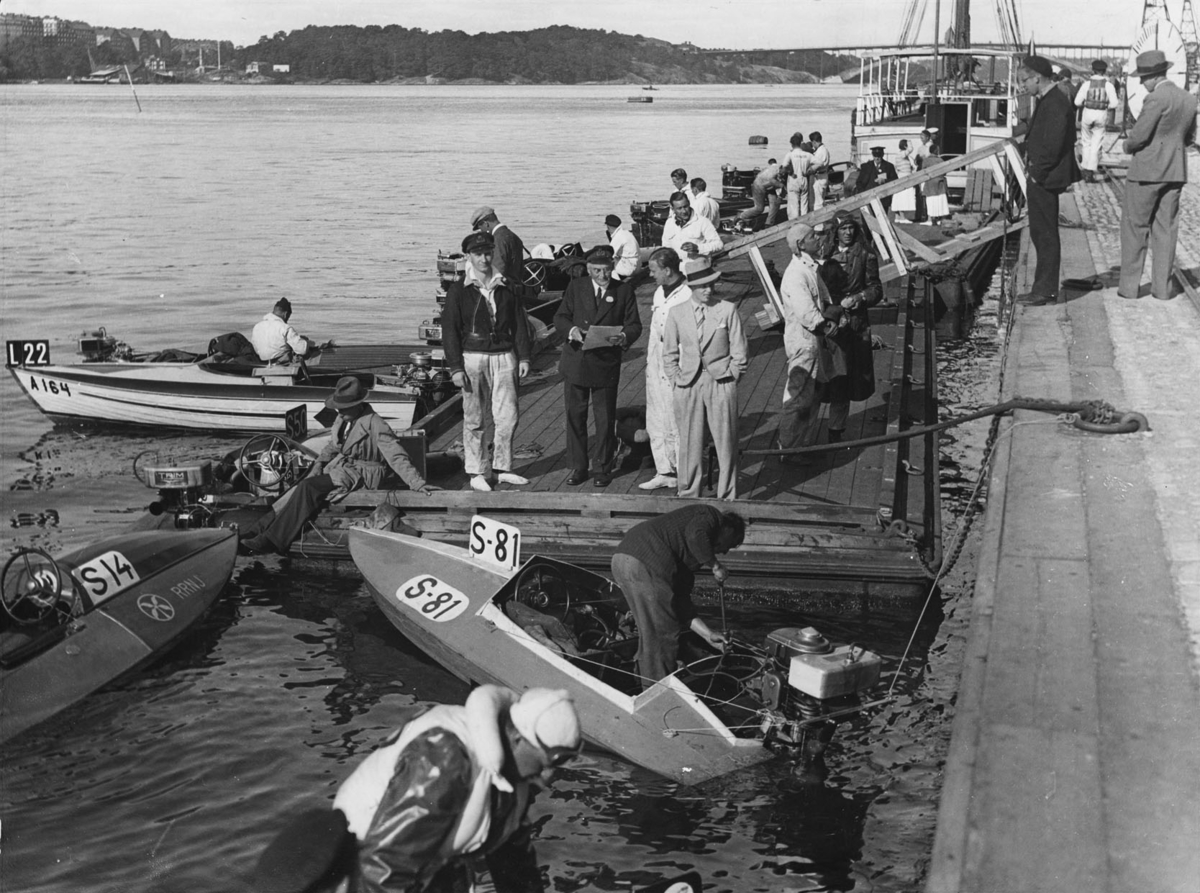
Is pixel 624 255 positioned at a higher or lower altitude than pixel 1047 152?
lower

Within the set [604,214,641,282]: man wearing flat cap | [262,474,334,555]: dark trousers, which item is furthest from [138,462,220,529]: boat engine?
[604,214,641,282]: man wearing flat cap

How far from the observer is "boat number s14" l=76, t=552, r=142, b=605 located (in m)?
10.5

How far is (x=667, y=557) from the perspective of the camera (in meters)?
8.11

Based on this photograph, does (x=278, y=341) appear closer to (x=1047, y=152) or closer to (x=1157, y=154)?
(x=1047, y=152)

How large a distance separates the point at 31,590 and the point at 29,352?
9049mm

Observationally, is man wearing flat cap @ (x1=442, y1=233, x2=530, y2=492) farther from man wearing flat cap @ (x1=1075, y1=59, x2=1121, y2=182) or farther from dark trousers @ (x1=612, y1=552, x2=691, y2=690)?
man wearing flat cap @ (x1=1075, y1=59, x2=1121, y2=182)

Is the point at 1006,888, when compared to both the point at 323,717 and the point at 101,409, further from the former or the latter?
the point at 101,409

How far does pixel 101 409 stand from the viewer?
758 inches

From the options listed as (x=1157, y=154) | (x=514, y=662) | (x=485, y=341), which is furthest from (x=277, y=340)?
(x=1157, y=154)

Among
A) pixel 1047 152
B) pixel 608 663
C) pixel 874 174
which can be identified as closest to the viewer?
pixel 608 663

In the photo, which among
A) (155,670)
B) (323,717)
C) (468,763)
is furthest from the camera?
(155,670)

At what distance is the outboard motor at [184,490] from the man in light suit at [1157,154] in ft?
30.5

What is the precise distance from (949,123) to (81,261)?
25.2m

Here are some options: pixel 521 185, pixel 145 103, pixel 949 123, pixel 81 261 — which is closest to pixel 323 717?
pixel 949 123
